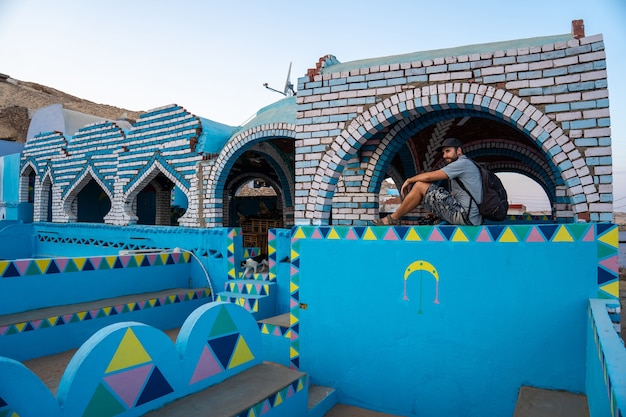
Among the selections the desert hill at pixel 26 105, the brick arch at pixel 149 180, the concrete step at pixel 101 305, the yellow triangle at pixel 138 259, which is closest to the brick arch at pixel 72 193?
the brick arch at pixel 149 180

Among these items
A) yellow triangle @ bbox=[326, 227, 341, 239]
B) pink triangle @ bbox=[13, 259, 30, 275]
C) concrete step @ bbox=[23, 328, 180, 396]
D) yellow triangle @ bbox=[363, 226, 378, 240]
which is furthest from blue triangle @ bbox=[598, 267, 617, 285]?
pink triangle @ bbox=[13, 259, 30, 275]

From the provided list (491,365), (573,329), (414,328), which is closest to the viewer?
(573,329)

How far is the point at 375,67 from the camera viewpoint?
4957mm

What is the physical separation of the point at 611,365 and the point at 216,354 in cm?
219

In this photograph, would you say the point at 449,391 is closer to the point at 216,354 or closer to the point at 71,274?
the point at 216,354

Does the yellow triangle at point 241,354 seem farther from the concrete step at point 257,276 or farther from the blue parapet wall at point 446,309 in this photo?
the concrete step at point 257,276

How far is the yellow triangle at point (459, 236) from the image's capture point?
380 cm

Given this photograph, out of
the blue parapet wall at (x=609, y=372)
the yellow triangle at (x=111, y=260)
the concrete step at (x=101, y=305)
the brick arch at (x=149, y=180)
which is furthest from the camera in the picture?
the brick arch at (x=149, y=180)

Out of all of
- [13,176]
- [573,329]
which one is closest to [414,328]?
[573,329]

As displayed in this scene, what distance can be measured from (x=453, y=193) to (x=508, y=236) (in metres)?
0.77

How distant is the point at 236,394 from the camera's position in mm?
2736

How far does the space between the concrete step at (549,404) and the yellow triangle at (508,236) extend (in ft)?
3.81

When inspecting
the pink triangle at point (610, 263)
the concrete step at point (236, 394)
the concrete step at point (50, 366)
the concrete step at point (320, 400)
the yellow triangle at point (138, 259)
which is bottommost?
the concrete step at point (320, 400)

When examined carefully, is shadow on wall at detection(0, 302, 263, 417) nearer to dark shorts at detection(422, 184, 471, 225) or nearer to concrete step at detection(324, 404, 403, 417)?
concrete step at detection(324, 404, 403, 417)
